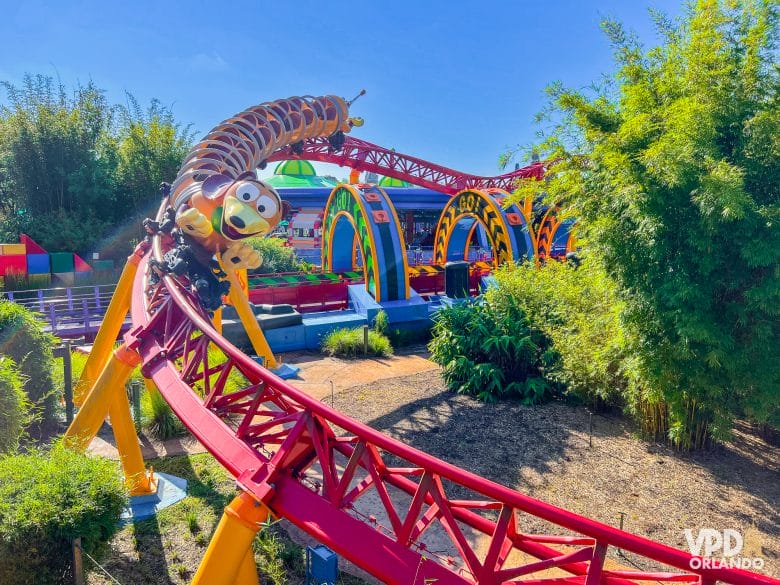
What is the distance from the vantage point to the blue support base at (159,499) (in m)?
4.99

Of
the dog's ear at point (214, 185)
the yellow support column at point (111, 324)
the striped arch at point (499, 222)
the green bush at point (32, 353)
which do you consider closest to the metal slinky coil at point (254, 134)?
the dog's ear at point (214, 185)

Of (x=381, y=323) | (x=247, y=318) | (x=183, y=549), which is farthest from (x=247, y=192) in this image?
(x=381, y=323)

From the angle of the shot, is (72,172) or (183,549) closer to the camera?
(183,549)

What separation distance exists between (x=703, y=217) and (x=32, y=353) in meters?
8.36

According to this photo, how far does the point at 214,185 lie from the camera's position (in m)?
7.18

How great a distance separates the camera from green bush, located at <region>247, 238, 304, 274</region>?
2103 cm

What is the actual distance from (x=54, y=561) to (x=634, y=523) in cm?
484

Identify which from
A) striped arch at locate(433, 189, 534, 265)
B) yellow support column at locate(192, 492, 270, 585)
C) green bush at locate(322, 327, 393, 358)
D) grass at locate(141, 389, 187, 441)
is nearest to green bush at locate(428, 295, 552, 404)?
green bush at locate(322, 327, 393, 358)

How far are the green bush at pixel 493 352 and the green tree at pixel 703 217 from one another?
8.00ft

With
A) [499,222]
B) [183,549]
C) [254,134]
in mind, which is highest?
[254,134]

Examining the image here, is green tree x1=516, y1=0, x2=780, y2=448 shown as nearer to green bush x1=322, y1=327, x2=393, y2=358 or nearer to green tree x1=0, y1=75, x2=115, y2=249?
green bush x1=322, y1=327, x2=393, y2=358

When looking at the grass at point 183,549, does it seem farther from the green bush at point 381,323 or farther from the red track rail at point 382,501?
the green bush at point 381,323

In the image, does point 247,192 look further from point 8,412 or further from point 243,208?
point 8,412

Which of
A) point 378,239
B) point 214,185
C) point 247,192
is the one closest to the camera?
point 247,192
